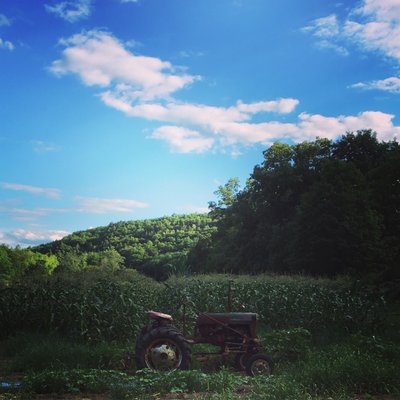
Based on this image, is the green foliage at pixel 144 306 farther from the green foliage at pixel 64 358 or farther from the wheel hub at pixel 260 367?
the wheel hub at pixel 260 367

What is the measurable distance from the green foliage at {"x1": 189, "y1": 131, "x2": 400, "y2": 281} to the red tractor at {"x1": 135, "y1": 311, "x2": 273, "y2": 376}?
15.7 metres

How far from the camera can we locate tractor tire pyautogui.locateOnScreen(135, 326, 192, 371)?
8.23 m

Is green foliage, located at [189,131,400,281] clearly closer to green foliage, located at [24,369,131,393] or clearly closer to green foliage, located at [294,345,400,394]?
green foliage, located at [294,345,400,394]

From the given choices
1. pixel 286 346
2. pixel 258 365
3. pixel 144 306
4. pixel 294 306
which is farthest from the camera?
pixel 294 306

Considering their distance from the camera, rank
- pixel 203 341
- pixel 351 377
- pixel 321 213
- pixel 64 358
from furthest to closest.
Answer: pixel 321 213, pixel 203 341, pixel 64 358, pixel 351 377

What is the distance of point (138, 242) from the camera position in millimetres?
91125

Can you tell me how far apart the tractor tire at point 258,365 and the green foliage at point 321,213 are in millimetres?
16019

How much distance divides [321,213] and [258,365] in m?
25.9

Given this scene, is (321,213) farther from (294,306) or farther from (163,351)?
(163,351)

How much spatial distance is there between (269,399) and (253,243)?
3764 cm

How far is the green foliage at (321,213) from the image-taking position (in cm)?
3216

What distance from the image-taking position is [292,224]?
3766 centimetres

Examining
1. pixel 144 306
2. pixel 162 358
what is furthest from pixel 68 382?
pixel 144 306

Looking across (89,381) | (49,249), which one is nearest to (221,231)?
(89,381)
